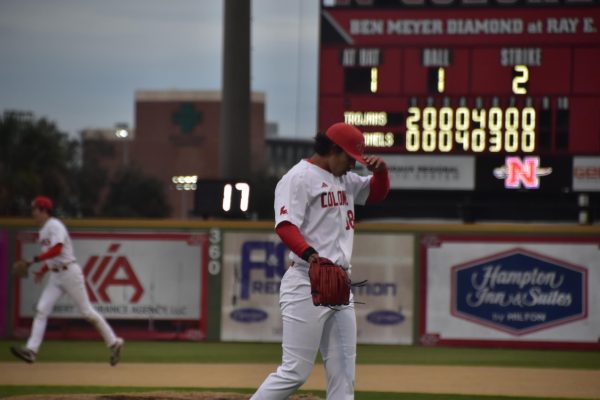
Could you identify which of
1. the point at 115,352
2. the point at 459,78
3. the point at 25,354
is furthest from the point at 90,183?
the point at 25,354

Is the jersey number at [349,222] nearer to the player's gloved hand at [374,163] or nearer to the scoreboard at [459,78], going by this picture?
the player's gloved hand at [374,163]

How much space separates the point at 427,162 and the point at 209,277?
6201 millimetres

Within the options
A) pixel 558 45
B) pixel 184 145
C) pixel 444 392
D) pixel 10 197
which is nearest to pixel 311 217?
pixel 444 392

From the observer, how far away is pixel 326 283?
671 cm

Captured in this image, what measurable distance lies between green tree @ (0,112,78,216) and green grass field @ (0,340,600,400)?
38723 mm

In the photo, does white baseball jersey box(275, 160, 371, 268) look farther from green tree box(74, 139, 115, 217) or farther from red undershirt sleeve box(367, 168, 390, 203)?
green tree box(74, 139, 115, 217)

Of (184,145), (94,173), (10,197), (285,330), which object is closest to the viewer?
(285,330)

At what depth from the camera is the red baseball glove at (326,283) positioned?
6.71 m

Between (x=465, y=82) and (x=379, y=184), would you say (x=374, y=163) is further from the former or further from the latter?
(x=465, y=82)

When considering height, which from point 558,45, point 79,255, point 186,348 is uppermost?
point 558,45

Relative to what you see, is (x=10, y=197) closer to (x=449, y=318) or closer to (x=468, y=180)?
(x=468, y=180)

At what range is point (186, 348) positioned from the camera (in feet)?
51.5

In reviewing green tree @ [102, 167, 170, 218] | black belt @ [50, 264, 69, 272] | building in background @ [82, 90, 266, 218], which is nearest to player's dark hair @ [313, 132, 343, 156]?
black belt @ [50, 264, 69, 272]

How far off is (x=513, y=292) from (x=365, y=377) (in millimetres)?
4457
